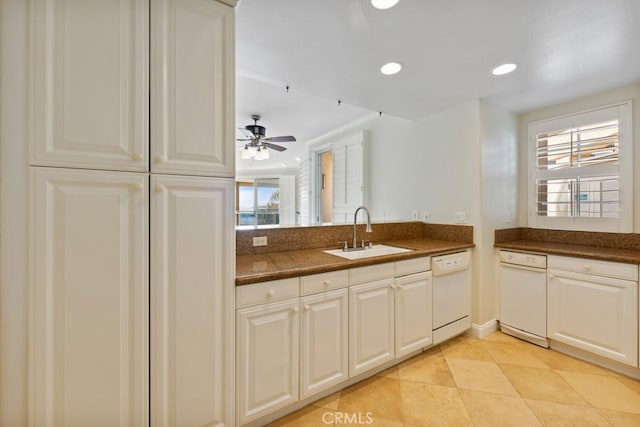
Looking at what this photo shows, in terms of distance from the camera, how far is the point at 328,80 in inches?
81.2

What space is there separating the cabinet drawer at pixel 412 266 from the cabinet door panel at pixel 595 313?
1.12m

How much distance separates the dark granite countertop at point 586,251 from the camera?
1827 millimetres

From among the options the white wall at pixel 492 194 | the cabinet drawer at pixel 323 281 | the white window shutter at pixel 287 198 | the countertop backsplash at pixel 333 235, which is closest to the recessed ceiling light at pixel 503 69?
the white wall at pixel 492 194

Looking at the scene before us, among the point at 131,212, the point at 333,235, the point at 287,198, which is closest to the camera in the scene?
the point at 131,212

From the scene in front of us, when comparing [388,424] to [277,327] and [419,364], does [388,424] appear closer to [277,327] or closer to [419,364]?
[419,364]

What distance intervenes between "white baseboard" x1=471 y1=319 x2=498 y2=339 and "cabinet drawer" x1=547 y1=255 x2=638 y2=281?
764mm

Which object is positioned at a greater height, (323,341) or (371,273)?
(371,273)

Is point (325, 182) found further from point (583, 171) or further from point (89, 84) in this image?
point (89, 84)

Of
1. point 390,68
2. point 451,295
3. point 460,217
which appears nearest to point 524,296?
point 451,295

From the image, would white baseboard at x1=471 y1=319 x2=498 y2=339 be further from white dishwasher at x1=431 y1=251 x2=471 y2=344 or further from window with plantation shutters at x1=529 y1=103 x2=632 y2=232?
window with plantation shutters at x1=529 y1=103 x2=632 y2=232

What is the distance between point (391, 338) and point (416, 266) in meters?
0.56

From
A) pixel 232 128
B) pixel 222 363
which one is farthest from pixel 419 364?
pixel 232 128

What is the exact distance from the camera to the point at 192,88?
115 centimetres

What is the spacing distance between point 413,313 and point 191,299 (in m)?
1.57
